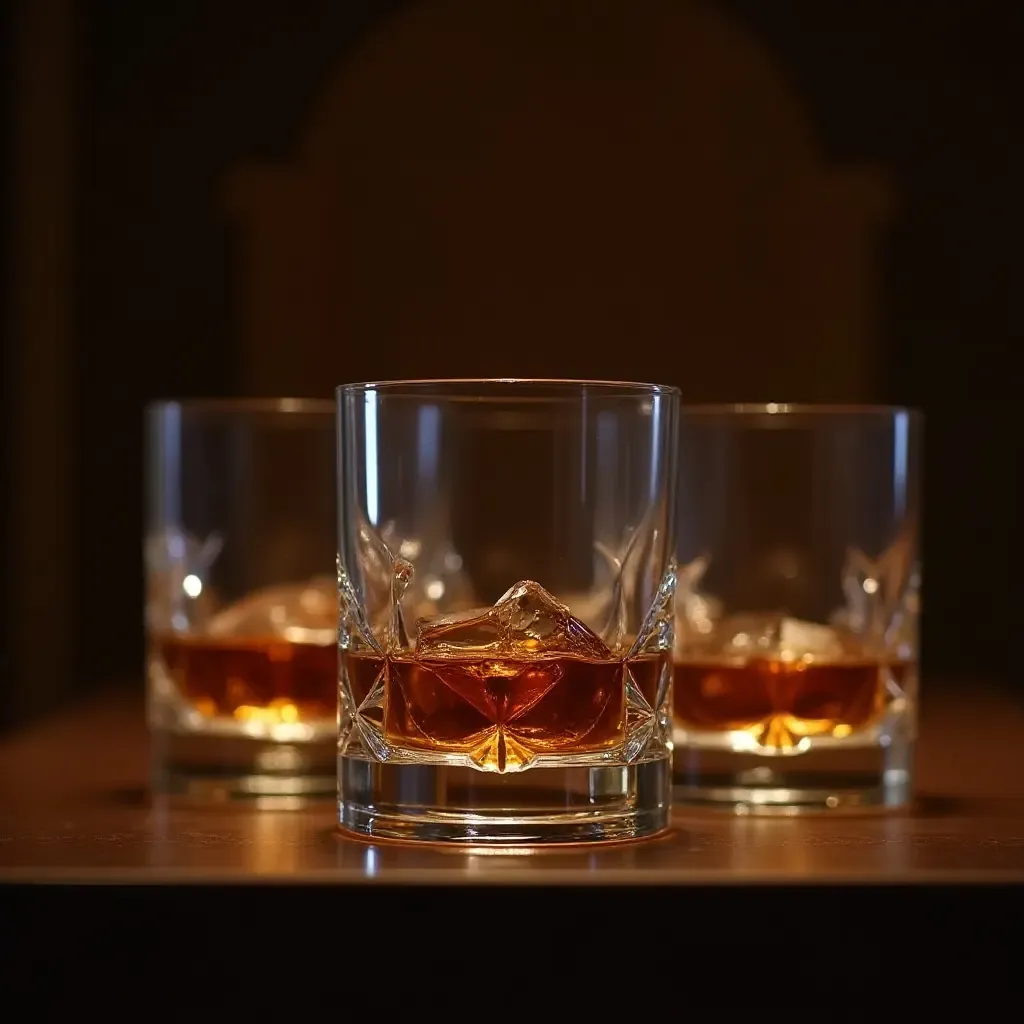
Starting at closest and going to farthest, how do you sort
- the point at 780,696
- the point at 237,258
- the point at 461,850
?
the point at 461,850 → the point at 780,696 → the point at 237,258

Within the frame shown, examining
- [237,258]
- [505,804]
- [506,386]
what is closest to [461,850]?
[505,804]

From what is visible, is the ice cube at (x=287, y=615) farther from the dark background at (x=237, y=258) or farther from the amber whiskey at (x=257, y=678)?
the dark background at (x=237, y=258)

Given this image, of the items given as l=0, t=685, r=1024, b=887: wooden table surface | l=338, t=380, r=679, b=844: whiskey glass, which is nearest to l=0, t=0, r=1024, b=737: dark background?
l=0, t=685, r=1024, b=887: wooden table surface

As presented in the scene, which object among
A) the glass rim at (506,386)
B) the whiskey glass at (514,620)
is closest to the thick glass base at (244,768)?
the whiskey glass at (514,620)

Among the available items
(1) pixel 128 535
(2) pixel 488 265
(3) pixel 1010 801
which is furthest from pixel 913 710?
(1) pixel 128 535

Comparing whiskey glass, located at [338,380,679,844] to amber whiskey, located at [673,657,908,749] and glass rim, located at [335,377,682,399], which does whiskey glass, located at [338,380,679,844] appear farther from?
amber whiskey, located at [673,657,908,749]

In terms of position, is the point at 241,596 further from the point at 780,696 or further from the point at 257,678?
the point at 780,696
